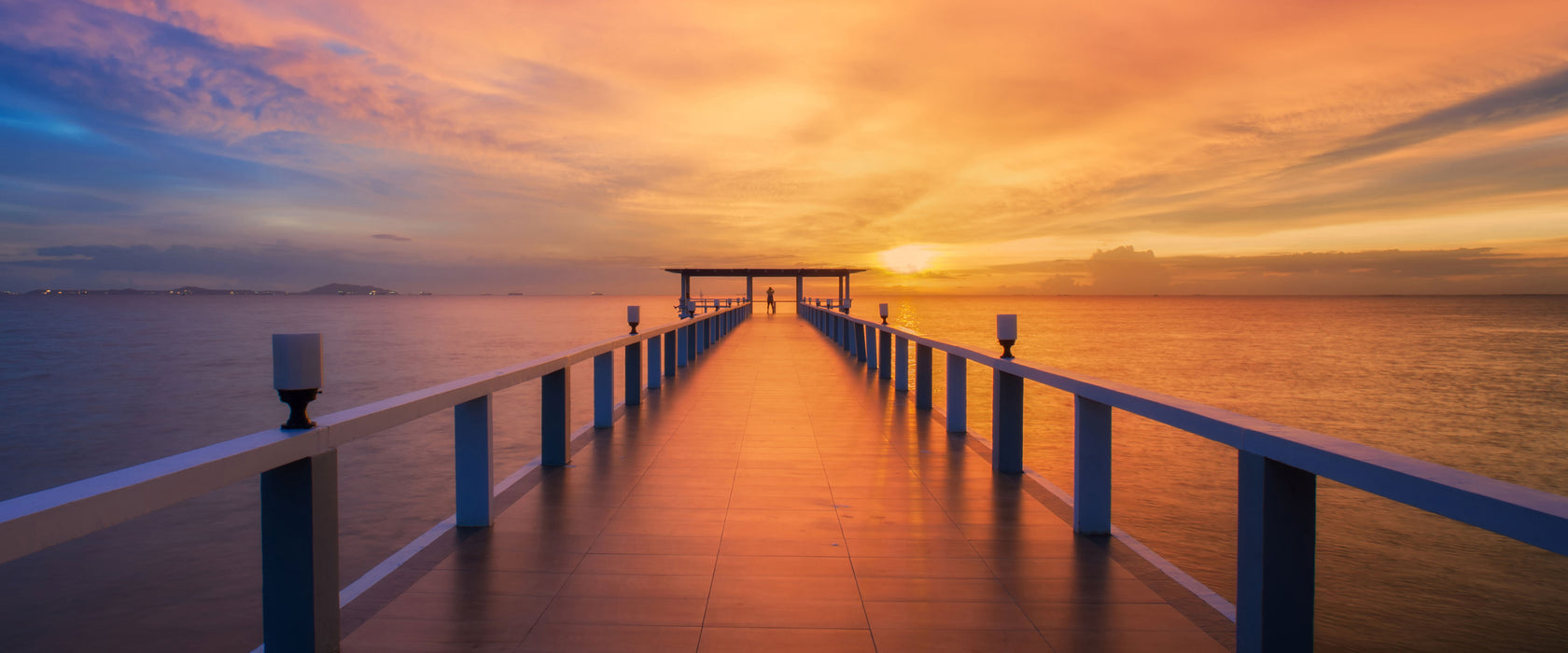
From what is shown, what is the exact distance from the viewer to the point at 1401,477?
163 centimetres

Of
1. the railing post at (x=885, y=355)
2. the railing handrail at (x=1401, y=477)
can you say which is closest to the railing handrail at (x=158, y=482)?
the railing handrail at (x=1401, y=477)

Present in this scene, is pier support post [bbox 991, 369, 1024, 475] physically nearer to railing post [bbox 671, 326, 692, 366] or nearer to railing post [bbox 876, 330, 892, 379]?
railing post [bbox 876, 330, 892, 379]

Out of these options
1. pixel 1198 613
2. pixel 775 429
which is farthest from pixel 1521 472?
pixel 1198 613

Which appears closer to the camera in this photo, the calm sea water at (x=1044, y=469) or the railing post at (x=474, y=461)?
the railing post at (x=474, y=461)

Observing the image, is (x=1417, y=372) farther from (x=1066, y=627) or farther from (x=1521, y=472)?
(x=1066, y=627)

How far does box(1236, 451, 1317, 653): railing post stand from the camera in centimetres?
209

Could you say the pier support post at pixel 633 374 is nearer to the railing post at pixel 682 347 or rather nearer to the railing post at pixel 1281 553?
the railing post at pixel 682 347

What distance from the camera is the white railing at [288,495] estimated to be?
1.47 metres

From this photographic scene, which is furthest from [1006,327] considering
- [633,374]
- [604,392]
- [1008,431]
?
[633,374]

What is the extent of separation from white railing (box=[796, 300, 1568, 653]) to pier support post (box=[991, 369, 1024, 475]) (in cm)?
109

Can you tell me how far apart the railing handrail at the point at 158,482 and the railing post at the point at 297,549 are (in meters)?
0.10

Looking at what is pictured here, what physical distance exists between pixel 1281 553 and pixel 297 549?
2.83m

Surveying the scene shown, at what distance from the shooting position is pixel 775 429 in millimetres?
6590

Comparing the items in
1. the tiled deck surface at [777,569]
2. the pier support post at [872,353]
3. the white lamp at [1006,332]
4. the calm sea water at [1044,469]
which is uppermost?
the white lamp at [1006,332]
